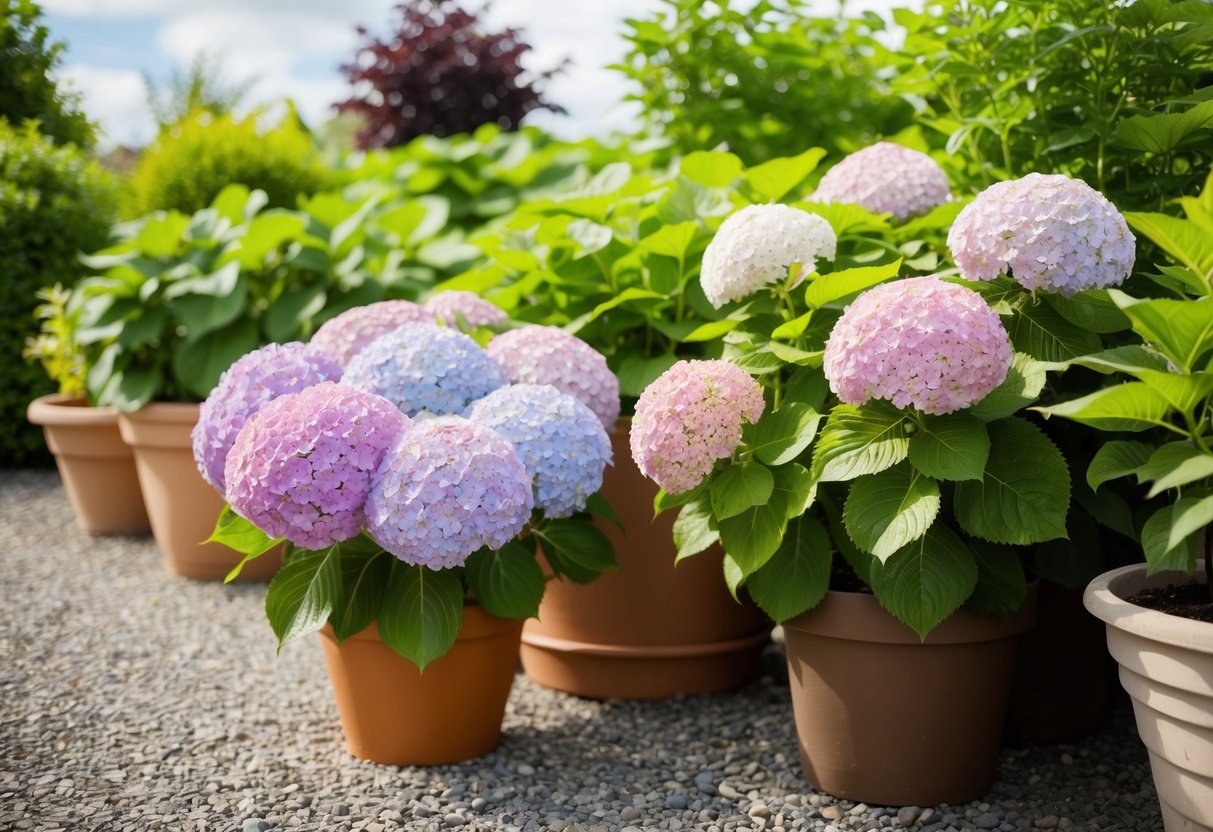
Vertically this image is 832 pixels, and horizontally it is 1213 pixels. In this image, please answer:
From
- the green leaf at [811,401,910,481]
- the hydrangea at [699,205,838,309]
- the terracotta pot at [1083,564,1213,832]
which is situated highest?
the hydrangea at [699,205,838,309]

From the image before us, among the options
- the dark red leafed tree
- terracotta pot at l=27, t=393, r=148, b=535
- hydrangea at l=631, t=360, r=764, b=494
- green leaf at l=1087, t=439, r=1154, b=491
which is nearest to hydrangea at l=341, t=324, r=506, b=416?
hydrangea at l=631, t=360, r=764, b=494

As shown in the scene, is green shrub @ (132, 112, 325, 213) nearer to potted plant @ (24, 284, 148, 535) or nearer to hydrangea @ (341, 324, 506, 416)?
potted plant @ (24, 284, 148, 535)

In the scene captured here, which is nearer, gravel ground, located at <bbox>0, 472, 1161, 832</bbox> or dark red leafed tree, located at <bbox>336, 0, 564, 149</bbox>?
gravel ground, located at <bbox>0, 472, 1161, 832</bbox>

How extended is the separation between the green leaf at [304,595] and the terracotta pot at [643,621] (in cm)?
73

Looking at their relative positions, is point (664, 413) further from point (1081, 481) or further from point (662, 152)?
point (662, 152)

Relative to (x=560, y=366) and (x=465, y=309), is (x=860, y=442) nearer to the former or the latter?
(x=560, y=366)

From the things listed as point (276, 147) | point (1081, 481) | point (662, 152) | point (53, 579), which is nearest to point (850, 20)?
point (662, 152)

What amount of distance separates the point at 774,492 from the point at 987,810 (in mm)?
710

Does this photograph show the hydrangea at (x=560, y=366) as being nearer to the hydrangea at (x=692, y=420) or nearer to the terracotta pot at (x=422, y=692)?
the hydrangea at (x=692, y=420)

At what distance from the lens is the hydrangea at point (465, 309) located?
8.55 ft

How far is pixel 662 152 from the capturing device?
4141mm

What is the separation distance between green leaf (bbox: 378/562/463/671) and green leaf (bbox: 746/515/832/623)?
55 cm

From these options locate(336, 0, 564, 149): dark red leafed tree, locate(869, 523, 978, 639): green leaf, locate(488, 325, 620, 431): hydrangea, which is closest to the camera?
locate(869, 523, 978, 639): green leaf

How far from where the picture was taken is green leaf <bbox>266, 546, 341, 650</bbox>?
6.30 ft
